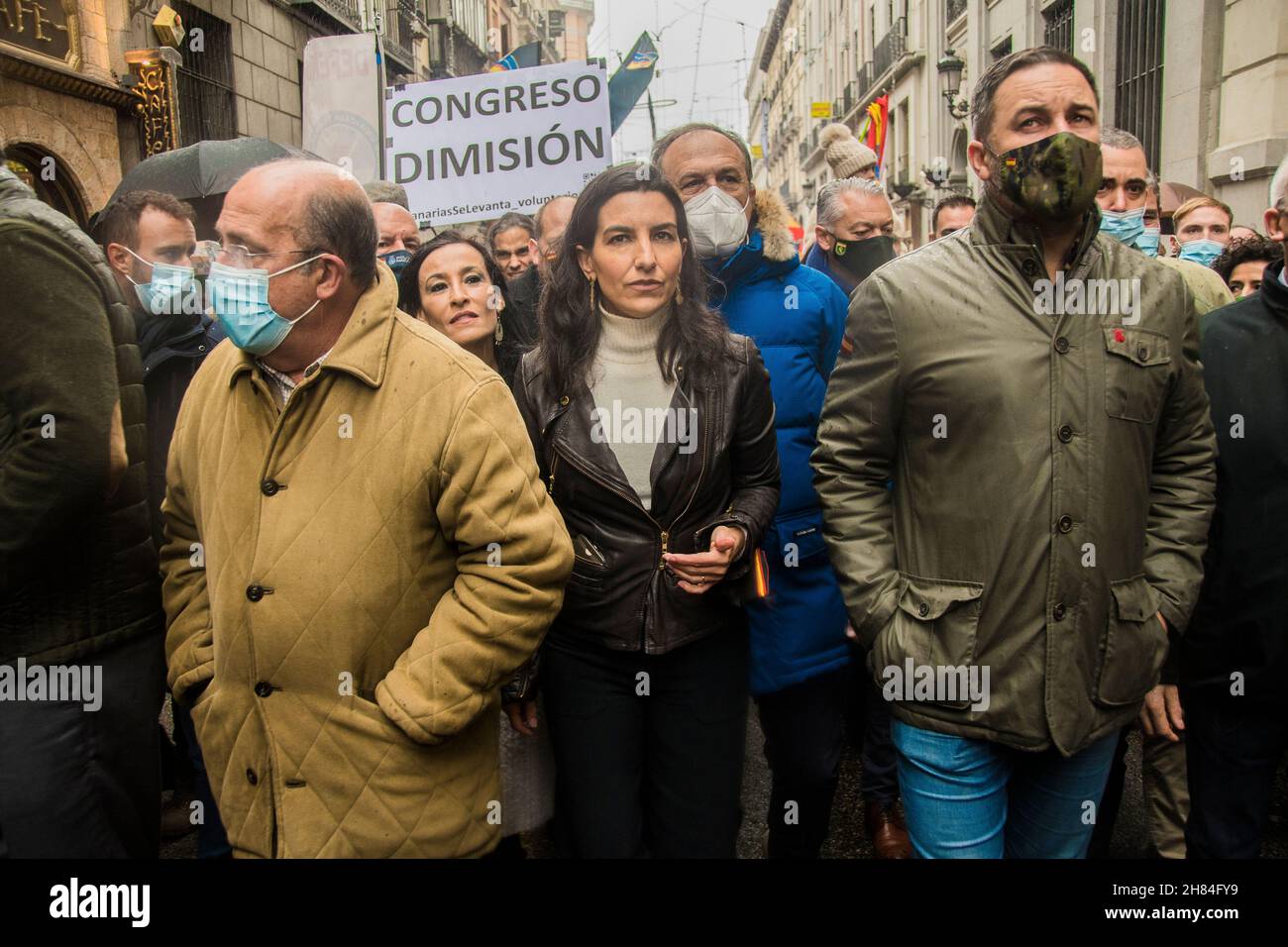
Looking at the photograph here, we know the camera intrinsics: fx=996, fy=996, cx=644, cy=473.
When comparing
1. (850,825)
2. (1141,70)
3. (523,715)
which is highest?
(1141,70)

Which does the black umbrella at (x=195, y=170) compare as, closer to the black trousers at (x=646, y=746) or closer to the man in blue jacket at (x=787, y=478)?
the man in blue jacket at (x=787, y=478)

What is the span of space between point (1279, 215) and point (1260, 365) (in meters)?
0.37

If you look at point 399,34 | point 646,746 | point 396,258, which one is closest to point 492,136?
point 396,258

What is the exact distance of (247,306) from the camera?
2.08m

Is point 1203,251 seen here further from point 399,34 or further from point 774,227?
point 399,34

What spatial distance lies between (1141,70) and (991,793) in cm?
1156

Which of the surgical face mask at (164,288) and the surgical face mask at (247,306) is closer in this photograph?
the surgical face mask at (247,306)

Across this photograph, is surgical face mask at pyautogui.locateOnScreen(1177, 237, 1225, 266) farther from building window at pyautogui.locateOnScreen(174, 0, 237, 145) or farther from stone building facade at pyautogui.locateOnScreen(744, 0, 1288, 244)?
building window at pyautogui.locateOnScreen(174, 0, 237, 145)

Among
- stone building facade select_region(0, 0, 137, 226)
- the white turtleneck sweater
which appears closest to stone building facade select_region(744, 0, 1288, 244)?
the white turtleneck sweater

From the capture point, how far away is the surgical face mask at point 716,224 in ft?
10.0

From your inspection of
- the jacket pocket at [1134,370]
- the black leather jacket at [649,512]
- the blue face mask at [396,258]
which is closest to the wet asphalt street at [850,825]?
the black leather jacket at [649,512]

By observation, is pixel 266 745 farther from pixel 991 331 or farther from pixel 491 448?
pixel 991 331

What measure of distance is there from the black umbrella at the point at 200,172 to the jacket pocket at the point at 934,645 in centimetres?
374

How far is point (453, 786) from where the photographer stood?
2.15m
